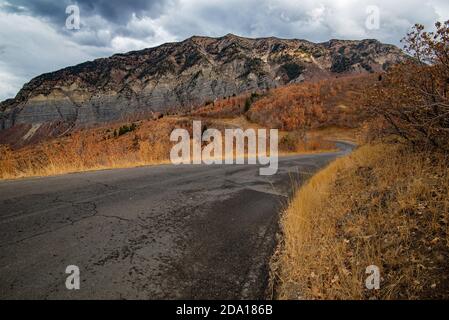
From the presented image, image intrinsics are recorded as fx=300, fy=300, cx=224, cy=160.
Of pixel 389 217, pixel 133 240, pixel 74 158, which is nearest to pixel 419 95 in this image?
pixel 389 217

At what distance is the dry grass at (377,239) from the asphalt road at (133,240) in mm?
432

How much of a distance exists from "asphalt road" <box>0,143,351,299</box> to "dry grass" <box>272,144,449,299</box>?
43 centimetres

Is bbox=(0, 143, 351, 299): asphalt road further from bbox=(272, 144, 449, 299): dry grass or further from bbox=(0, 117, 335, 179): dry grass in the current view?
bbox=(0, 117, 335, 179): dry grass

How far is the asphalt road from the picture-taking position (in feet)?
9.16

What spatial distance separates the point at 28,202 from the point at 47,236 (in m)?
1.77

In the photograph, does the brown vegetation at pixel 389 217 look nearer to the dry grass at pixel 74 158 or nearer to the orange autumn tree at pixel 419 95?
the orange autumn tree at pixel 419 95

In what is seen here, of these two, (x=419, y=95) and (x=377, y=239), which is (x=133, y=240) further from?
(x=419, y=95)

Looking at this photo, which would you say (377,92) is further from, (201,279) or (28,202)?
(28,202)

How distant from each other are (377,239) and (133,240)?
2.95m

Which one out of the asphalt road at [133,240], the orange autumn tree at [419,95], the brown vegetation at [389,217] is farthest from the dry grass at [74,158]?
the orange autumn tree at [419,95]

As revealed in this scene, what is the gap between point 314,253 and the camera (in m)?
3.46

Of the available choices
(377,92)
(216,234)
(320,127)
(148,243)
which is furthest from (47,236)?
(320,127)

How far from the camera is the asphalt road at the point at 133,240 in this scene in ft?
9.16
